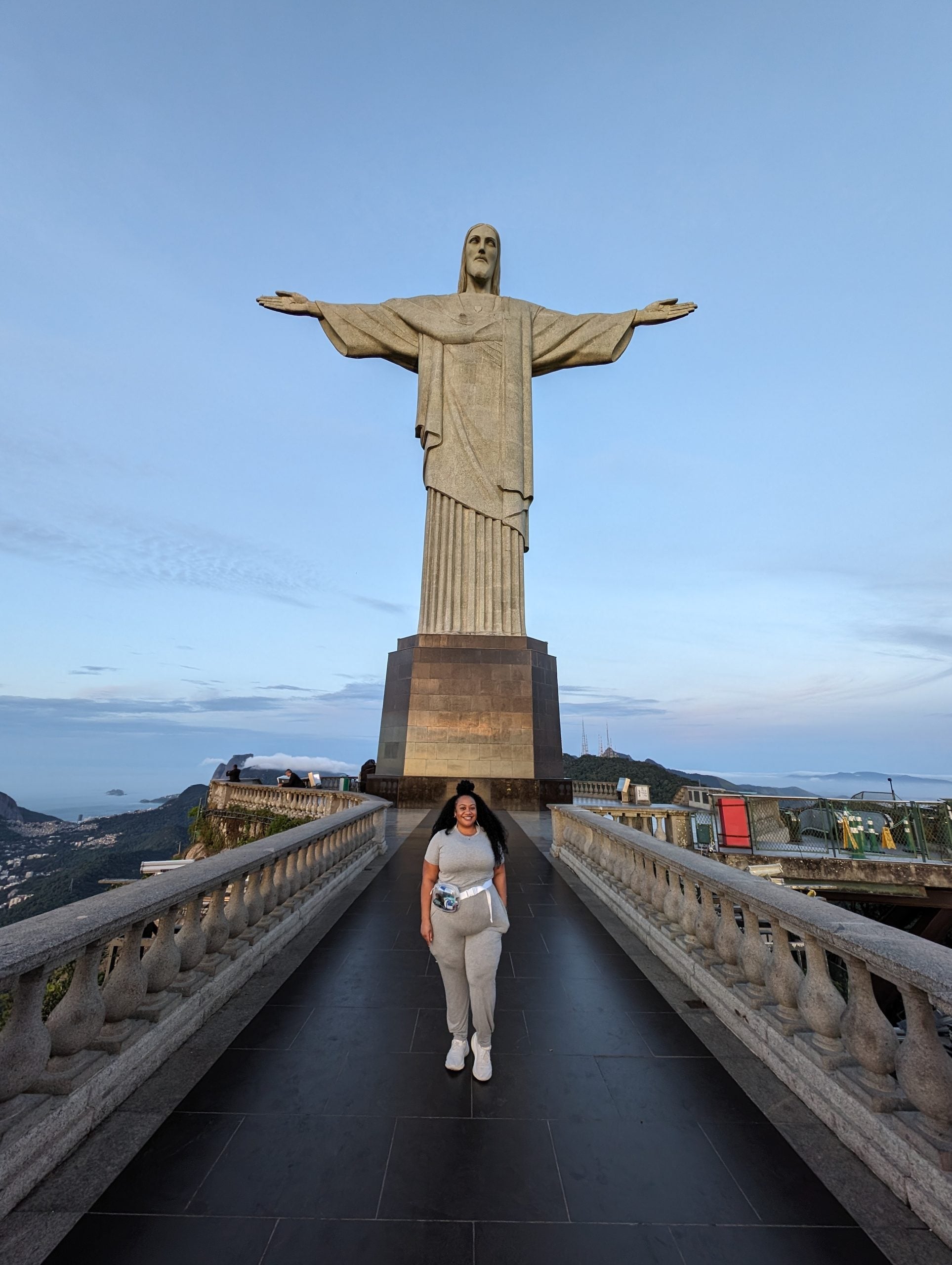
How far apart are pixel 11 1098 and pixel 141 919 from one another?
74 centimetres

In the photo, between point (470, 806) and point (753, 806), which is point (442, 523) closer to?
point (753, 806)

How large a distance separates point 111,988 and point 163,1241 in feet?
4.31

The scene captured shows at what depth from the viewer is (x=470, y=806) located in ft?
10.1

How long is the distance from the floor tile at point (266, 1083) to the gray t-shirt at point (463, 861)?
3.72ft

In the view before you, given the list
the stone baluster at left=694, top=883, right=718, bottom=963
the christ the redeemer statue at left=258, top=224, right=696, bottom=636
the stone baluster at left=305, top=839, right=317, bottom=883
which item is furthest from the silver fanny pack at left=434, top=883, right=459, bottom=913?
the christ the redeemer statue at left=258, top=224, right=696, bottom=636

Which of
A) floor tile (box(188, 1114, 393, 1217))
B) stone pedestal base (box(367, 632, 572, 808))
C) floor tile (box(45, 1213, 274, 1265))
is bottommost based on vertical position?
floor tile (box(45, 1213, 274, 1265))

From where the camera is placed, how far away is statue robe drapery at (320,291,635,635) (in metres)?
16.1

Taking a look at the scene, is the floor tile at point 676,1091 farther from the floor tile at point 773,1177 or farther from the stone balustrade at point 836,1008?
the stone balustrade at point 836,1008

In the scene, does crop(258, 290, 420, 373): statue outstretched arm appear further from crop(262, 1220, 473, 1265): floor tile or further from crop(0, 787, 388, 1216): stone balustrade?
crop(262, 1220, 473, 1265): floor tile

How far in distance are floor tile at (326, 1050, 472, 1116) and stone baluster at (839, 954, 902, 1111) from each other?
1726 millimetres

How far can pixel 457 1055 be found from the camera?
2947 mm

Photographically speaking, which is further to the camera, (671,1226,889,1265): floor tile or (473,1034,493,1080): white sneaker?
(473,1034,493,1080): white sneaker

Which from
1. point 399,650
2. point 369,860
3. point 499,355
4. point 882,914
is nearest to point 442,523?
point 399,650

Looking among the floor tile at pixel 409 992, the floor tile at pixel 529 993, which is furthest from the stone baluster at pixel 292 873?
the floor tile at pixel 529 993
